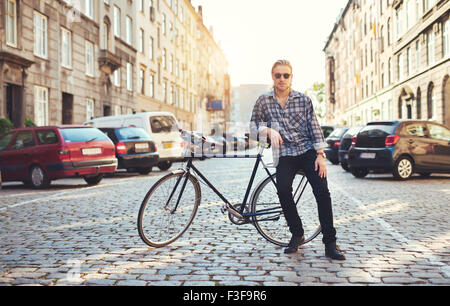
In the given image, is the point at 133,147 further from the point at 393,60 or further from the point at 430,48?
the point at 393,60

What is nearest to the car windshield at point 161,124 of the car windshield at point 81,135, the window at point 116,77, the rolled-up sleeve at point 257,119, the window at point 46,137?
the car windshield at point 81,135

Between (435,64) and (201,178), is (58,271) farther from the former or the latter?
(435,64)

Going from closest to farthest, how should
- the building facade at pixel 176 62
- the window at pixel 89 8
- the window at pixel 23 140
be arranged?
the window at pixel 23 140 → the window at pixel 89 8 → the building facade at pixel 176 62

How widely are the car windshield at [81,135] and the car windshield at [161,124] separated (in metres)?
4.24

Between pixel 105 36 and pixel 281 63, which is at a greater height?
pixel 105 36

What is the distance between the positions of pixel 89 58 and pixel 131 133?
1464 cm

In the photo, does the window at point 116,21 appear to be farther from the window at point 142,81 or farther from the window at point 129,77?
the window at point 142,81

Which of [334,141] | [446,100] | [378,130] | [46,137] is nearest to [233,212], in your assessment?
[46,137]

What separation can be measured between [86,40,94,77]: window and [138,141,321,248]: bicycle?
23.9 m

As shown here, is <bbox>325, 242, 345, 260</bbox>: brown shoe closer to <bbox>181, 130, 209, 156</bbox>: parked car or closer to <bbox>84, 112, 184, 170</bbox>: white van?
<bbox>181, 130, 209, 156</bbox>: parked car

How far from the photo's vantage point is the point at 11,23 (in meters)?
19.5

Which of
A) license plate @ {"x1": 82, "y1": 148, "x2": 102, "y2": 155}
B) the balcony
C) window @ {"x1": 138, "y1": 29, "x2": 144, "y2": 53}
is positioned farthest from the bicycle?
window @ {"x1": 138, "y1": 29, "x2": 144, "y2": 53}

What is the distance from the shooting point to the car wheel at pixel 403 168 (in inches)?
512

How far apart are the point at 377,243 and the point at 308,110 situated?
168 centimetres
